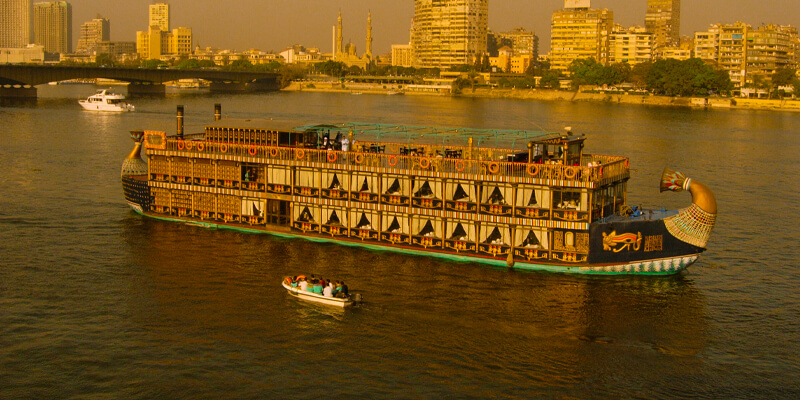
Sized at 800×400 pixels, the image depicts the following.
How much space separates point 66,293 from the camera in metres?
30.0

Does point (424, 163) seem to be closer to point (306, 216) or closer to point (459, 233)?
point (459, 233)

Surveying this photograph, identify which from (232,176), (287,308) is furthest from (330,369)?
(232,176)

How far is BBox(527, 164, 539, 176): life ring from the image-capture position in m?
31.7

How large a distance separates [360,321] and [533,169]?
9160mm

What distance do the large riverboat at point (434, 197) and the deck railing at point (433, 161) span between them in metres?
0.05

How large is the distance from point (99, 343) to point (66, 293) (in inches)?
206

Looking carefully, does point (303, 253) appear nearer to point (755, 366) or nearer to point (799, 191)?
point (755, 366)

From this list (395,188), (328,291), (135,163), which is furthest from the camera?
(135,163)

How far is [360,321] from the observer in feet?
89.9

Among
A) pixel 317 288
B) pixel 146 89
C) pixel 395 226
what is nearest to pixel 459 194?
pixel 395 226

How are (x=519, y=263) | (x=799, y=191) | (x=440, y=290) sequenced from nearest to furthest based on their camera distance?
(x=440, y=290) → (x=519, y=263) → (x=799, y=191)

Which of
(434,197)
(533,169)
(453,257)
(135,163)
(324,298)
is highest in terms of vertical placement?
(533,169)

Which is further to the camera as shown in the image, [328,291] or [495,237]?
[495,237]

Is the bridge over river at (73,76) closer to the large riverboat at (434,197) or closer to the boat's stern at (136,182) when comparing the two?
the boat's stern at (136,182)
